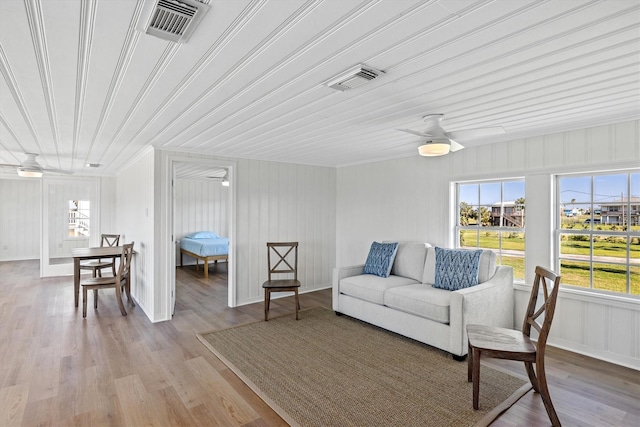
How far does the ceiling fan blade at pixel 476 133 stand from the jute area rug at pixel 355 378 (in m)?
2.10

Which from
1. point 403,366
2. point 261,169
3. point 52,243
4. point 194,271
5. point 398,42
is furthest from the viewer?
point 194,271

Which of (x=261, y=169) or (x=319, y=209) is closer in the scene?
(x=261, y=169)

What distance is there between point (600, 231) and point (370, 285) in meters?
2.49

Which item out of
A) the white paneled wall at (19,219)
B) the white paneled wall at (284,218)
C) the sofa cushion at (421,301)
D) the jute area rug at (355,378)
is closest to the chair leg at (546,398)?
the jute area rug at (355,378)

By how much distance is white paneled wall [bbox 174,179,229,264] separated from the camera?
28.4 ft

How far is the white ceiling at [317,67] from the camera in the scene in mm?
1466

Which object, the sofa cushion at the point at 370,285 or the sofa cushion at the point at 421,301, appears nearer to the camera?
the sofa cushion at the point at 421,301

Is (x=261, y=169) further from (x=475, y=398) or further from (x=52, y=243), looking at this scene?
(x=52, y=243)

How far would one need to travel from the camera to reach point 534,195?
374cm

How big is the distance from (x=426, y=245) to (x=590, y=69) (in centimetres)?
284

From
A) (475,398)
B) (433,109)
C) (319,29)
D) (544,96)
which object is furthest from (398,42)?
(475,398)

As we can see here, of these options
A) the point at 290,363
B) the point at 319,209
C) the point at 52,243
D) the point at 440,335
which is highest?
the point at 319,209

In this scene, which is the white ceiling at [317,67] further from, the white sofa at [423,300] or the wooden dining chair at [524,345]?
the white sofa at [423,300]

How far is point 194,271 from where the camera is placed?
7.95 meters
